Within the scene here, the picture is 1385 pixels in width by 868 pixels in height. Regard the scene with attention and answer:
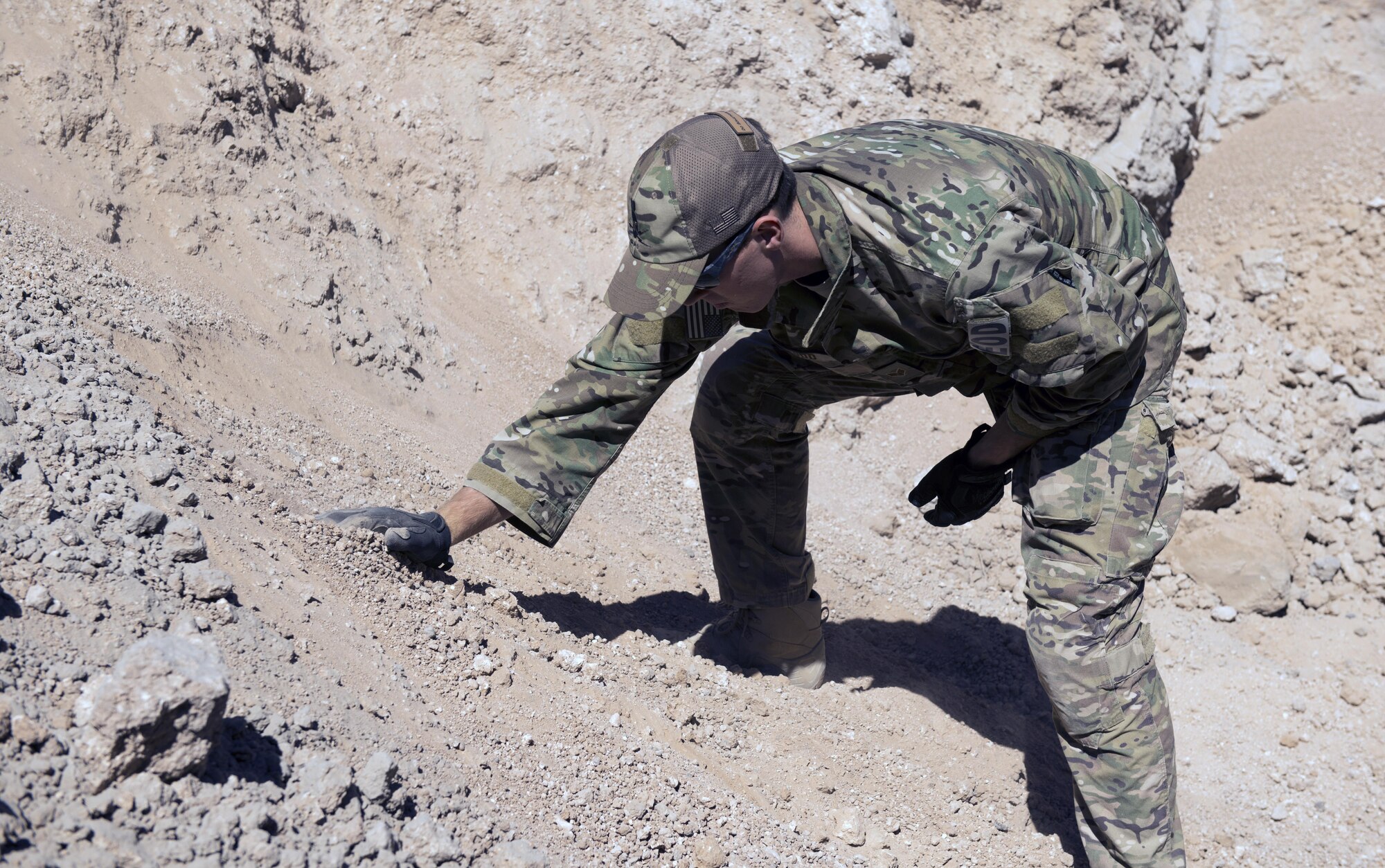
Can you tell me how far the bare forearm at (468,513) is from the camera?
8.38ft

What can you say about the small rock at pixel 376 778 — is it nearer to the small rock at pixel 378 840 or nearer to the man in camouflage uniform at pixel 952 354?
the small rock at pixel 378 840

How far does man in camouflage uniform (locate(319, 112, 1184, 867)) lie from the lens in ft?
7.16

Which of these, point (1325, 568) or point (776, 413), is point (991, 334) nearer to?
point (776, 413)

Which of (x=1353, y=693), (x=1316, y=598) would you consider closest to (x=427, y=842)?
(x=1353, y=693)

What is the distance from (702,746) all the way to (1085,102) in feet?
13.5

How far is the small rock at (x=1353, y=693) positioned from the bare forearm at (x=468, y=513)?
3147 mm

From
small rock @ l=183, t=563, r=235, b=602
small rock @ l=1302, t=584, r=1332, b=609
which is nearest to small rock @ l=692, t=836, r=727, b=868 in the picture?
small rock @ l=183, t=563, r=235, b=602

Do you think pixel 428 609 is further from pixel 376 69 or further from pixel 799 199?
pixel 376 69

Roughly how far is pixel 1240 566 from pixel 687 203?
3344mm

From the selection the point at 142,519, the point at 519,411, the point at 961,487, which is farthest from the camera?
the point at 519,411

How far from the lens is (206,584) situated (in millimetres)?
2111

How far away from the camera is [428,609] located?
2580 millimetres

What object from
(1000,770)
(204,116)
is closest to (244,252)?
(204,116)

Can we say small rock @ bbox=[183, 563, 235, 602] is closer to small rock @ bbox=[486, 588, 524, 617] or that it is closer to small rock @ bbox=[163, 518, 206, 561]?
small rock @ bbox=[163, 518, 206, 561]
